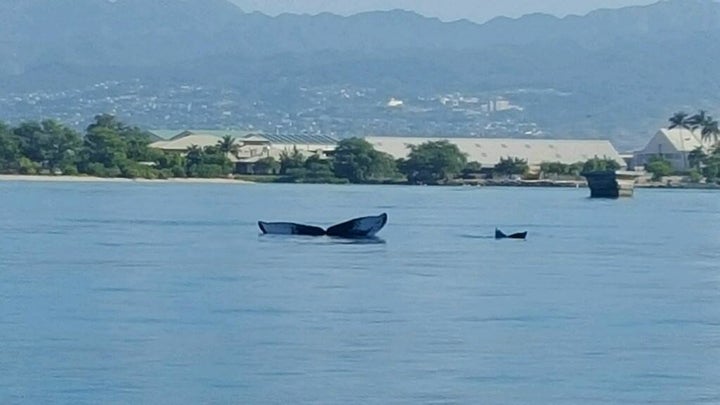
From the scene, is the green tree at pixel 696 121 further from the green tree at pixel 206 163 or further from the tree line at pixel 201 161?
the green tree at pixel 206 163

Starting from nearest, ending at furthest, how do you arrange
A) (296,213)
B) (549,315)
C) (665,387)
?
(665,387), (549,315), (296,213)

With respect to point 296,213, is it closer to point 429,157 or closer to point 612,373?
point 612,373

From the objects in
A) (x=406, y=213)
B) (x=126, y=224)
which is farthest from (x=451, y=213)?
(x=126, y=224)

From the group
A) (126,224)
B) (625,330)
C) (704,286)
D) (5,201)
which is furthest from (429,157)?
(625,330)

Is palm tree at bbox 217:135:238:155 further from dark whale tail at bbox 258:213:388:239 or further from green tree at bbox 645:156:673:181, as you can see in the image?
dark whale tail at bbox 258:213:388:239

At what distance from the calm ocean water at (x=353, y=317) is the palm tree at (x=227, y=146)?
60.7 m

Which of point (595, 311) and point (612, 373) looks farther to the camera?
point (595, 311)

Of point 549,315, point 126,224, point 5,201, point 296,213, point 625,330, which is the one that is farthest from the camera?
point 5,201

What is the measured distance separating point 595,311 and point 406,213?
34.9m

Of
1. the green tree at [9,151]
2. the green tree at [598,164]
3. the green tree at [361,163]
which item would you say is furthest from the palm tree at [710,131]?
the green tree at [9,151]

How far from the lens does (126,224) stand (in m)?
49.6

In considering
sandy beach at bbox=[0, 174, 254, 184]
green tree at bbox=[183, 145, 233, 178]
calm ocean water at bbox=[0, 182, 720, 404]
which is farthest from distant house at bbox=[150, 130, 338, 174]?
calm ocean water at bbox=[0, 182, 720, 404]

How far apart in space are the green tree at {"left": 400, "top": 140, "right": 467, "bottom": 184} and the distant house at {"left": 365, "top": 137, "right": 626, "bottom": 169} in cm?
452

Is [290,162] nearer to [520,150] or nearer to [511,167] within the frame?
[511,167]
